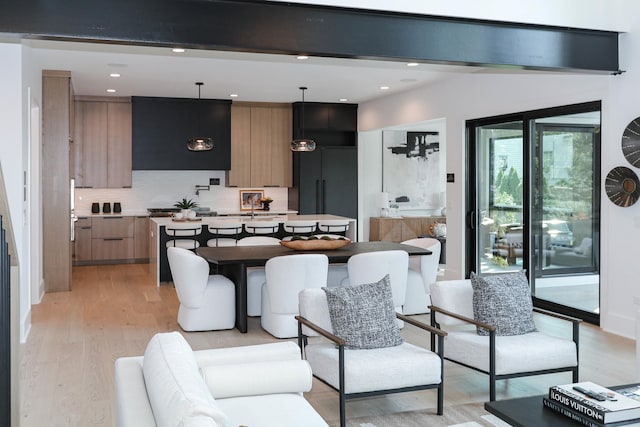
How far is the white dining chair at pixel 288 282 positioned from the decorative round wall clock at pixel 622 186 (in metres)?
2.80

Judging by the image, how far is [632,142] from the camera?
235 inches

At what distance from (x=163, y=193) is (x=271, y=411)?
931 cm

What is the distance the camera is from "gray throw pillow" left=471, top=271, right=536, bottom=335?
4426 mm

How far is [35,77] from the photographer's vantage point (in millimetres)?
7469

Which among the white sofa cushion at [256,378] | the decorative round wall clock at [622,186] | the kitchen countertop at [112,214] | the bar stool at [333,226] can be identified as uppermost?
the decorative round wall clock at [622,186]

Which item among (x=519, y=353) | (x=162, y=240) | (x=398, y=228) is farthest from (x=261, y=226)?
(x=519, y=353)

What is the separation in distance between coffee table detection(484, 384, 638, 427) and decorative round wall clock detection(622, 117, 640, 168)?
3.49m

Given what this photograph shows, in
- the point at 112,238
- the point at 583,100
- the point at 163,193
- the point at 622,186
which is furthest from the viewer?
the point at 163,193

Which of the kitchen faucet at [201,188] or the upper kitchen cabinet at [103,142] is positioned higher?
the upper kitchen cabinet at [103,142]

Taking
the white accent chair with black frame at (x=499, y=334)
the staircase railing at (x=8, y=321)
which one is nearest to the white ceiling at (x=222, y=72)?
the white accent chair with black frame at (x=499, y=334)

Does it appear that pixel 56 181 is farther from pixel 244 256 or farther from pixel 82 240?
pixel 244 256

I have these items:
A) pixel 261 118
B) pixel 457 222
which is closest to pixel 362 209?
pixel 261 118

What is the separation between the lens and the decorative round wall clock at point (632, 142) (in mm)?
5902

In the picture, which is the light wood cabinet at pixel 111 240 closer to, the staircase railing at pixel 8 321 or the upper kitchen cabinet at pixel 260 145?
the upper kitchen cabinet at pixel 260 145
